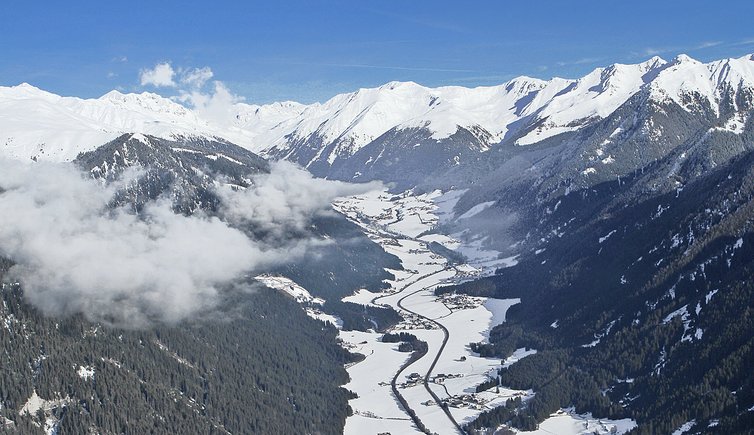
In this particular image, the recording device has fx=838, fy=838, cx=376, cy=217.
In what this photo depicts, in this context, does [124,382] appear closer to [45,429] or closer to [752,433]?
[45,429]

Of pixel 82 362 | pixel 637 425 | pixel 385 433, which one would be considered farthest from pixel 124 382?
pixel 637 425

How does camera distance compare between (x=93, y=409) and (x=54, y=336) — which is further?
(x=54, y=336)

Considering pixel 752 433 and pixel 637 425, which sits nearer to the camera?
pixel 752 433

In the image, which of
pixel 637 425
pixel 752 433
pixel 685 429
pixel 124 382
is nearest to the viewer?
pixel 752 433

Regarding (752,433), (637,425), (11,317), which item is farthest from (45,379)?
(752,433)

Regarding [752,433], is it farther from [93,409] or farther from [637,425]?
[93,409]

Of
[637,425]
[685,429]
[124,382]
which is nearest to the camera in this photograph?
[685,429]

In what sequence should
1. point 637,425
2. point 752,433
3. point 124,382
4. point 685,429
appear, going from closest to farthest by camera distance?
point 752,433, point 685,429, point 637,425, point 124,382

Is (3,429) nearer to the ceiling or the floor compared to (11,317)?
nearer to the floor

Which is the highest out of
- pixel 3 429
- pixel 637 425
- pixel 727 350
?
pixel 727 350
